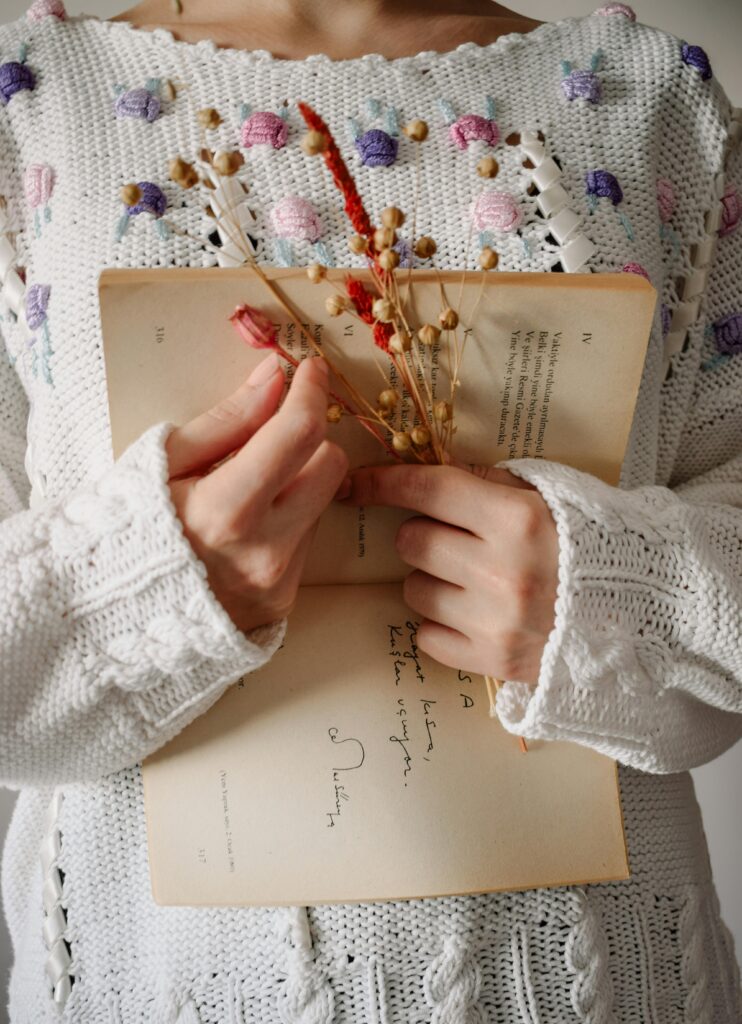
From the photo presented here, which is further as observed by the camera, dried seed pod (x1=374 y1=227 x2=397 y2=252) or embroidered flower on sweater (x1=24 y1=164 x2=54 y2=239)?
embroidered flower on sweater (x1=24 y1=164 x2=54 y2=239)

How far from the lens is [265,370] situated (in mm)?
569

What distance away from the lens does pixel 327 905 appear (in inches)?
24.7

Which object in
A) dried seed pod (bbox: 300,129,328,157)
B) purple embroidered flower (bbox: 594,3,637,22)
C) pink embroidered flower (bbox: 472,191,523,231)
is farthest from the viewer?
purple embroidered flower (bbox: 594,3,637,22)

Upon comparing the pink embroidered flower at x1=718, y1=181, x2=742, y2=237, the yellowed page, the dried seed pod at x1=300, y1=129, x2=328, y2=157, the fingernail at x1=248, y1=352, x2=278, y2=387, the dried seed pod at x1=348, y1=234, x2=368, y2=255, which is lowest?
the yellowed page

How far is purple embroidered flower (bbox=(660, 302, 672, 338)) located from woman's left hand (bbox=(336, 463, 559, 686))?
0.74 ft

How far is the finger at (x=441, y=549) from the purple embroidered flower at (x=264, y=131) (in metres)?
0.32

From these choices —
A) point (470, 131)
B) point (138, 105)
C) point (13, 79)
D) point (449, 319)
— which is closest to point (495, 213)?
point (470, 131)

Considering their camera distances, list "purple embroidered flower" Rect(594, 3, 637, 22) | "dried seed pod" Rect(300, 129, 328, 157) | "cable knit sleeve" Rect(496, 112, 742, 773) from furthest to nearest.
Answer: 1. "purple embroidered flower" Rect(594, 3, 637, 22)
2. "cable knit sleeve" Rect(496, 112, 742, 773)
3. "dried seed pod" Rect(300, 129, 328, 157)

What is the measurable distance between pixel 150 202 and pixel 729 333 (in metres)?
0.49

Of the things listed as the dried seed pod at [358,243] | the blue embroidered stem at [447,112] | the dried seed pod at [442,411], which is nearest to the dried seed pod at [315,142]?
the dried seed pod at [358,243]

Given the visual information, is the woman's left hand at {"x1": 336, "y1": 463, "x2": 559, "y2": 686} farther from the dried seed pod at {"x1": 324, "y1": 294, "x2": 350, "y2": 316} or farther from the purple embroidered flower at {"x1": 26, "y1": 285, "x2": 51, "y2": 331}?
the purple embroidered flower at {"x1": 26, "y1": 285, "x2": 51, "y2": 331}

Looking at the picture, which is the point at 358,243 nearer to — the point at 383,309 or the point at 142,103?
→ the point at 383,309

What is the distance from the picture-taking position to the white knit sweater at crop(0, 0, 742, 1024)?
58 centimetres

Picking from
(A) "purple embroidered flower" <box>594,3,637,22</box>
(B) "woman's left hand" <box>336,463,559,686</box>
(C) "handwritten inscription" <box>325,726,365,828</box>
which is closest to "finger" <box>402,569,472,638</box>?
(B) "woman's left hand" <box>336,463,559,686</box>
